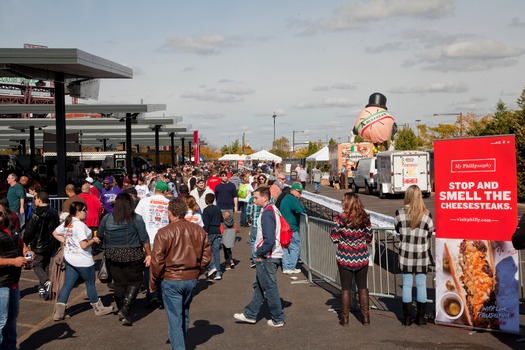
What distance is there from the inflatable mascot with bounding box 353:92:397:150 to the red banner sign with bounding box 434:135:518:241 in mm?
36451

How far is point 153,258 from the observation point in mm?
5938

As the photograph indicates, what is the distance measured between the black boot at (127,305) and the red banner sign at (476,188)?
4.07 metres

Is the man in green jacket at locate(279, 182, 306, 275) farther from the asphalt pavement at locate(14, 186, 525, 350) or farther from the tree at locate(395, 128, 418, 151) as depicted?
the tree at locate(395, 128, 418, 151)

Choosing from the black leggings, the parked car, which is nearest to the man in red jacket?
the black leggings

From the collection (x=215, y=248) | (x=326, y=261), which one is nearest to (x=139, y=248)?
(x=215, y=248)

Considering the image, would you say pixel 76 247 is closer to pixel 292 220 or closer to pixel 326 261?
pixel 326 261

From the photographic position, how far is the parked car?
115ft

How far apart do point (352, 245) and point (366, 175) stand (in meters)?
29.3

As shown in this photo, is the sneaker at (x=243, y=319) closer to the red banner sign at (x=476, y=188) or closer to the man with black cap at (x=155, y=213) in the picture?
the man with black cap at (x=155, y=213)

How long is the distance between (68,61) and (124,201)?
1114 cm

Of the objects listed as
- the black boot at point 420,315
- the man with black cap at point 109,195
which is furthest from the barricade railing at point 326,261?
the man with black cap at point 109,195

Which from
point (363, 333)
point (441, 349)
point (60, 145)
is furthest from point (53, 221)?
point (60, 145)

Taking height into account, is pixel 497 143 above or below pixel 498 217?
above

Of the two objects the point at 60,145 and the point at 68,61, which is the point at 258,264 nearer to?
the point at 68,61
